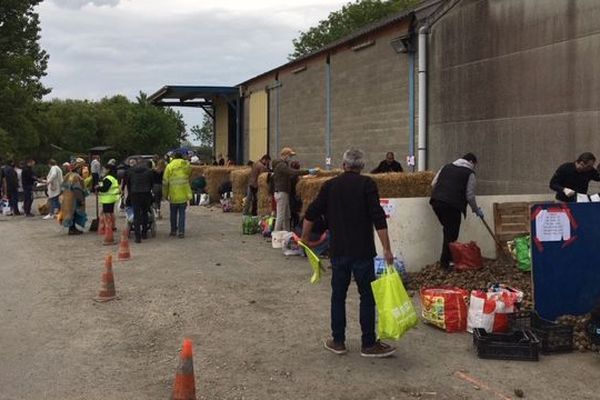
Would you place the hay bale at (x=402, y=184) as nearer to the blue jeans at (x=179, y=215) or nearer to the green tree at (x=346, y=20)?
the blue jeans at (x=179, y=215)

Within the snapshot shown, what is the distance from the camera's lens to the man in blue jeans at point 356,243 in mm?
5910

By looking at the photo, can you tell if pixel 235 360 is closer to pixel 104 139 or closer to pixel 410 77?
pixel 410 77

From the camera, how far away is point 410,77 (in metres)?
17.0

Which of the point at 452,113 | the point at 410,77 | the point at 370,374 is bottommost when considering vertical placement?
the point at 370,374

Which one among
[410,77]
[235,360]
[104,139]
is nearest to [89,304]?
[235,360]

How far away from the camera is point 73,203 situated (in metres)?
15.2

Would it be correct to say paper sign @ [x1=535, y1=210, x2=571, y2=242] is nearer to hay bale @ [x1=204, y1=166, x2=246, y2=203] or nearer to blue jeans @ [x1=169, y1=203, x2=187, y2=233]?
blue jeans @ [x1=169, y1=203, x2=187, y2=233]

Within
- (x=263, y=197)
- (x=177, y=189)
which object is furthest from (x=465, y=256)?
(x=263, y=197)

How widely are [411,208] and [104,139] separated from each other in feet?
236

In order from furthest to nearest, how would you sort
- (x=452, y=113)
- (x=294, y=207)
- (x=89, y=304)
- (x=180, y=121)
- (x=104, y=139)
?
1. (x=180, y=121)
2. (x=104, y=139)
3. (x=452, y=113)
4. (x=294, y=207)
5. (x=89, y=304)

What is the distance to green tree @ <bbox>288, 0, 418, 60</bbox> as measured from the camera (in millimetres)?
50906

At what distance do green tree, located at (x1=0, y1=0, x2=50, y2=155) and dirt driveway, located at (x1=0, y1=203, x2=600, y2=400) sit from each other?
33.9 m

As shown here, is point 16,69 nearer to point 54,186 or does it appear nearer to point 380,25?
point 54,186

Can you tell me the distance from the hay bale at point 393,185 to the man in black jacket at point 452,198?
308 cm
